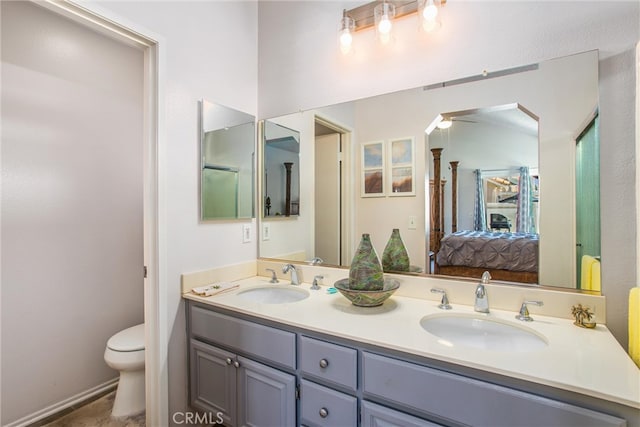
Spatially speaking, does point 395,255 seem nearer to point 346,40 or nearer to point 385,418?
point 385,418

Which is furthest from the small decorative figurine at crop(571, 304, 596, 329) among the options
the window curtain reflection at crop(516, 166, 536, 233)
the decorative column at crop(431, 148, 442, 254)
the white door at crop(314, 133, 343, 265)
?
the white door at crop(314, 133, 343, 265)

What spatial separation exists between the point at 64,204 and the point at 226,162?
110 centimetres

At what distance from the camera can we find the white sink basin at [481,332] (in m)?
1.12

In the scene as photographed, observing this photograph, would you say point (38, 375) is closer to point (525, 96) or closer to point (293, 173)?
point (293, 173)

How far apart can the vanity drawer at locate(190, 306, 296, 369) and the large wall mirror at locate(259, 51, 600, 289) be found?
62 cm

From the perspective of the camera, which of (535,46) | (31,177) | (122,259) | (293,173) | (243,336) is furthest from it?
(122,259)

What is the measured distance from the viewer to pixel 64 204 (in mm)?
1878

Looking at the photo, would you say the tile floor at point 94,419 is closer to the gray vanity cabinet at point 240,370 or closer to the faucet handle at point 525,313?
the gray vanity cabinet at point 240,370

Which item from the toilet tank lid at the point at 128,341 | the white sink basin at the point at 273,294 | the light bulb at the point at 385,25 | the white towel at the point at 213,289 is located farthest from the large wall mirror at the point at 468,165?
the toilet tank lid at the point at 128,341

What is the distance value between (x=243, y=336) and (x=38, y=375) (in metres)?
1.44

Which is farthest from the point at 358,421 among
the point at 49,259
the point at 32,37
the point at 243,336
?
the point at 32,37

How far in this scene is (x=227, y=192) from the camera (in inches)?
71.6

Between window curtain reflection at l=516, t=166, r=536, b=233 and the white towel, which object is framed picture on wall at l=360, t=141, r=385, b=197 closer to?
window curtain reflection at l=516, t=166, r=536, b=233

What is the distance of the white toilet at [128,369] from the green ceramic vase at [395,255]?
153 cm
